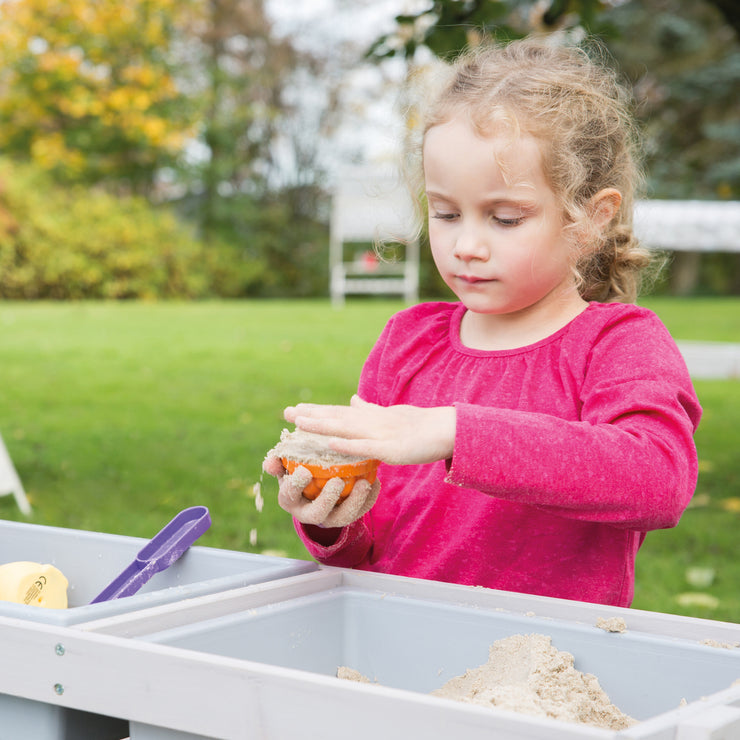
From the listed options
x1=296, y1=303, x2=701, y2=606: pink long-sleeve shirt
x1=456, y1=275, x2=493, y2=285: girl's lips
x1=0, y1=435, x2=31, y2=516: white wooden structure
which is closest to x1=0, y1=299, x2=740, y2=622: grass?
x1=0, y1=435, x2=31, y2=516: white wooden structure

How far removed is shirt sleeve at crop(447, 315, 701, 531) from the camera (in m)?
1.11

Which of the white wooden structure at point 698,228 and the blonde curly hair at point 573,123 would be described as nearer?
the blonde curly hair at point 573,123

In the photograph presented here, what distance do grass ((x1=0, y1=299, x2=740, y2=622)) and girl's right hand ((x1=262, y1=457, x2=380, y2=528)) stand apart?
1.80 m

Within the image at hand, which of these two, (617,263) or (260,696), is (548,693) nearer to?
(260,696)

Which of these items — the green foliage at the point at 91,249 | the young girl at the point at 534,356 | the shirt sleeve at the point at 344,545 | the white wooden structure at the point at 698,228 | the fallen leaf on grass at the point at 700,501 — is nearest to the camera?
the young girl at the point at 534,356

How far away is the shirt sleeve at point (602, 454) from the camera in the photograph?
1107 mm

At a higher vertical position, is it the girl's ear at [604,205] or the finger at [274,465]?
the girl's ear at [604,205]

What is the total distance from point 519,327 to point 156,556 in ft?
2.08

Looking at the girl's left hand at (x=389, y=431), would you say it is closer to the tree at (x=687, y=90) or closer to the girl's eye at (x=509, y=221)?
the girl's eye at (x=509, y=221)

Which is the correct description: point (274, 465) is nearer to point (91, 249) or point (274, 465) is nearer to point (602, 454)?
point (602, 454)

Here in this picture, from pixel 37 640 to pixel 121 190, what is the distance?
1665 cm

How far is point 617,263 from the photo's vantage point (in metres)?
1.67

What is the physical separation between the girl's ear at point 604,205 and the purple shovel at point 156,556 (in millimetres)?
727

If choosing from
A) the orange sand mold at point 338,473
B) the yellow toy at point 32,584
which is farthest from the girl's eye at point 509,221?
the yellow toy at point 32,584
